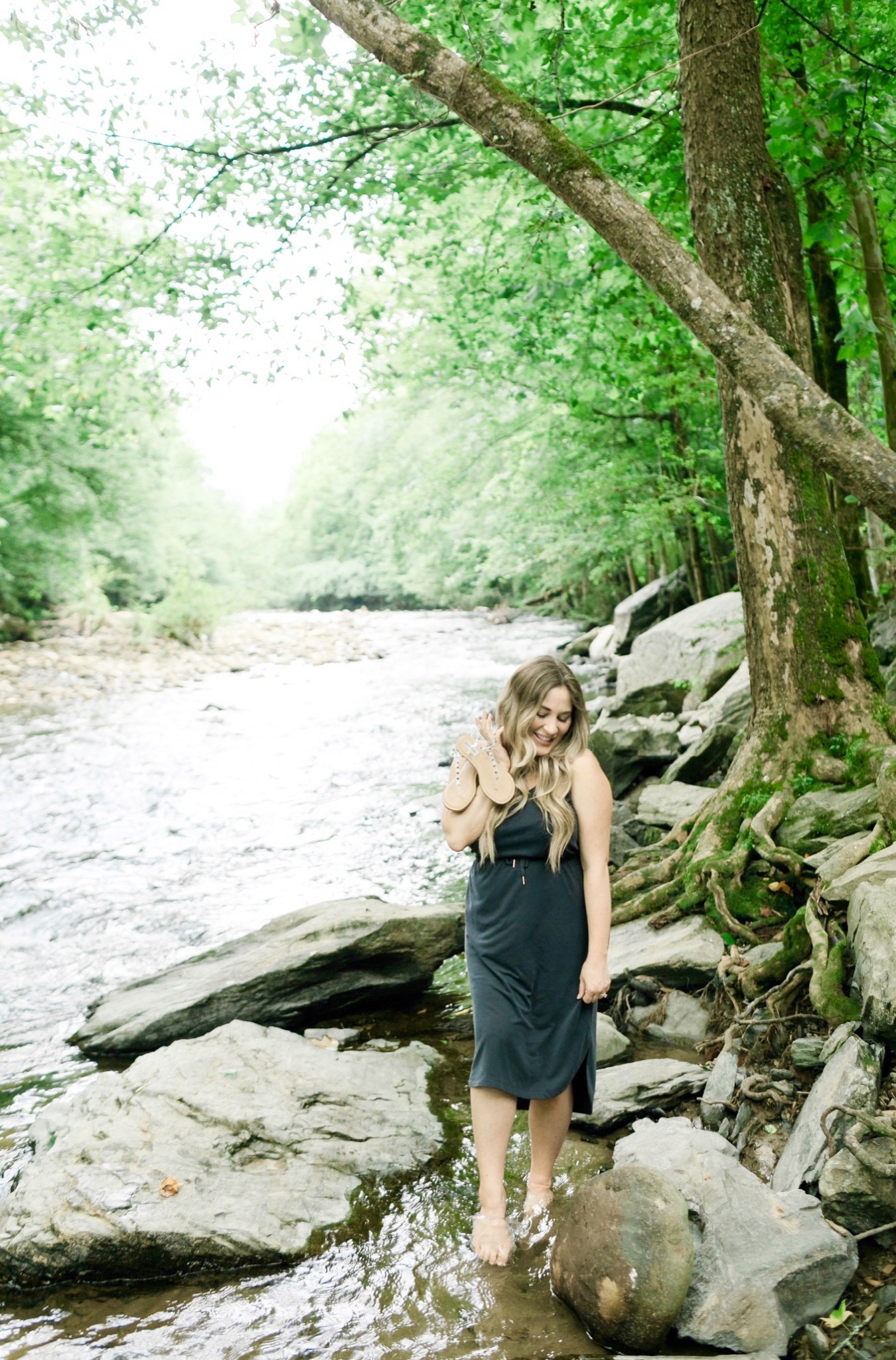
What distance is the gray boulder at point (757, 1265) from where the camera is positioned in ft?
9.73

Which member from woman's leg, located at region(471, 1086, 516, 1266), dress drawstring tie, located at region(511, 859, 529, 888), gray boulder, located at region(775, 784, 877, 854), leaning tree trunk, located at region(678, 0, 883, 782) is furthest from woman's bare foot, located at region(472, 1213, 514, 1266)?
leaning tree trunk, located at region(678, 0, 883, 782)

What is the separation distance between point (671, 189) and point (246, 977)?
698 cm

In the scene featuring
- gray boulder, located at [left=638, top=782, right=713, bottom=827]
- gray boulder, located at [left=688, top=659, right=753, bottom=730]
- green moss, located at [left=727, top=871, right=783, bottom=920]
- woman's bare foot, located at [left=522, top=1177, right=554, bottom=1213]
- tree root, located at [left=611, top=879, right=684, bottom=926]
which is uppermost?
gray boulder, located at [left=688, top=659, right=753, bottom=730]

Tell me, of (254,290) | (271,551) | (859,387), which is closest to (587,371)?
(859,387)

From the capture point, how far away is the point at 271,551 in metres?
63.6

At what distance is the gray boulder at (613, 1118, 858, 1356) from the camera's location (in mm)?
2965

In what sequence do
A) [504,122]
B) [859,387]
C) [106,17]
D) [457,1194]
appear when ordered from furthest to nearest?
[859,387] → [106,17] → [504,122] → [457,1194]

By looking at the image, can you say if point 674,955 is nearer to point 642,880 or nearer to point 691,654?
point 642,880

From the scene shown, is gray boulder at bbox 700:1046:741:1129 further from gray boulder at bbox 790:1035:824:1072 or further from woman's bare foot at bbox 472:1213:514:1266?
woman's bare foot at bbox 472:1213:514:1266

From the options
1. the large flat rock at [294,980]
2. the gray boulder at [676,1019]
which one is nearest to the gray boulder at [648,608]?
the large flat rock at [294,980]

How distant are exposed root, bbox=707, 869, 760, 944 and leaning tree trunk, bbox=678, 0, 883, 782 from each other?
0.73 m

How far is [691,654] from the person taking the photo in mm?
13641

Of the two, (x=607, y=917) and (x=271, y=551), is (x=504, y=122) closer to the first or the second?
(x=607, y=917)

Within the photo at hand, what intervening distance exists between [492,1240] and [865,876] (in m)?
2.23
